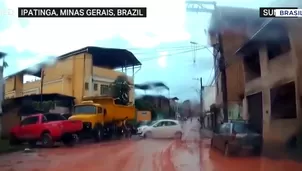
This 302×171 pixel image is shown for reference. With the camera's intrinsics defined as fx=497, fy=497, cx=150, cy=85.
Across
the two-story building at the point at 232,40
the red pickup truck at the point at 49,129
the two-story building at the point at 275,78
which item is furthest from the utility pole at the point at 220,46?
the red pickup truck at the point at 49,129

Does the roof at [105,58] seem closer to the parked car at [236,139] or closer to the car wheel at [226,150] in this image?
the parked car at [236,139]

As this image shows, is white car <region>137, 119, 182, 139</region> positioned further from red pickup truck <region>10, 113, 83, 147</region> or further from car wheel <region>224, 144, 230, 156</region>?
red pickup truck <region>10, 113, 83, 147</region>

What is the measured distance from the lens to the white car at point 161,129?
4.05 m

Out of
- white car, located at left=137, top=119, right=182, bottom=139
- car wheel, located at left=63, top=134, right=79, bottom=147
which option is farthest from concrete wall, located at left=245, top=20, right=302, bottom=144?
car wheel, located at left=63, top=134, right=79, bottom=147

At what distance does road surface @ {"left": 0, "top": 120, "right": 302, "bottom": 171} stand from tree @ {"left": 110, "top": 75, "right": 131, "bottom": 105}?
0.35 m

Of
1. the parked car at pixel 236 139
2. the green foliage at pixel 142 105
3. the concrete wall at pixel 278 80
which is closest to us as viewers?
the concrete wall at pixel 278 80

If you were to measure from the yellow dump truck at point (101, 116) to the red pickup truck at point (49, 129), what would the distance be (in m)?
0.07

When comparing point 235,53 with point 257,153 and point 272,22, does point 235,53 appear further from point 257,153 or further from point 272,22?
point 257,153

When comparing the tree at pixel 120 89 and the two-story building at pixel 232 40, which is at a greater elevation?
the two-story building at pixel 232 40

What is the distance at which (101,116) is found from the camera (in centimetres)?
411

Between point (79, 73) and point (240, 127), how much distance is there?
4.53ft

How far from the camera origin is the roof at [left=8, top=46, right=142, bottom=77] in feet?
13.0

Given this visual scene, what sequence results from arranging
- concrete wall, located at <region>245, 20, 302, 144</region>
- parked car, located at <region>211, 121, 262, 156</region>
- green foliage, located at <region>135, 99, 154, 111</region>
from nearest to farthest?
1. concrete wall, located at <region>245, 20, 302, 144</region>
2. parked car, located at <region>211, 121, 262, 156</region>
3. green foliage, located at <region>135, 99, 154, 111</region>

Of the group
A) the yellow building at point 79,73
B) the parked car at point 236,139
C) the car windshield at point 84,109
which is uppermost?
the yellow building at point 79,73
